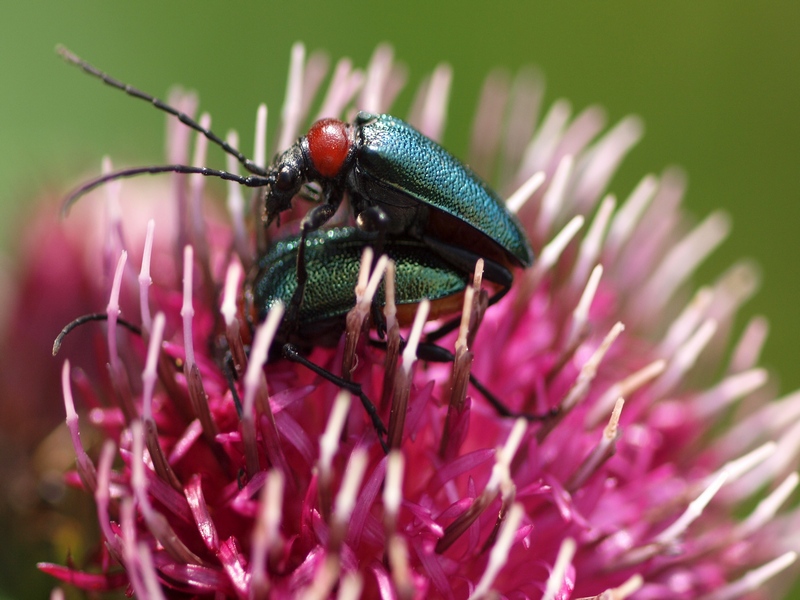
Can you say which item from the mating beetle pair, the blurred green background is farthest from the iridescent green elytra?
the blurred green background

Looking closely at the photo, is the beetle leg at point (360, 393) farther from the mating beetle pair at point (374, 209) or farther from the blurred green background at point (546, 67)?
the blurred green background at point (546, 67)

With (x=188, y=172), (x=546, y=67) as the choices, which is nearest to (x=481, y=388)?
(x=188, y=172)

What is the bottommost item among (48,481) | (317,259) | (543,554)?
(48,481)

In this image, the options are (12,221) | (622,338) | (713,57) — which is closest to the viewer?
(622,338)

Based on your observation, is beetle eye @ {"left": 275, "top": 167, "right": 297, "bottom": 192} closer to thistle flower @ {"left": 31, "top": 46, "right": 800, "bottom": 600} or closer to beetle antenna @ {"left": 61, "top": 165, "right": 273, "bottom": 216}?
beetle antenna @ {"left": 61, "top": 165, "right": 273, "bottom": 216}

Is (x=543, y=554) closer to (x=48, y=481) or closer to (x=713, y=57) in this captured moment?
(x=48, y=481)

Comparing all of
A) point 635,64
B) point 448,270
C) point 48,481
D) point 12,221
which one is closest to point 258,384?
point 448,270

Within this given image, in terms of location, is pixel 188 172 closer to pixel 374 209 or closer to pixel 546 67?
pixel 374 209
